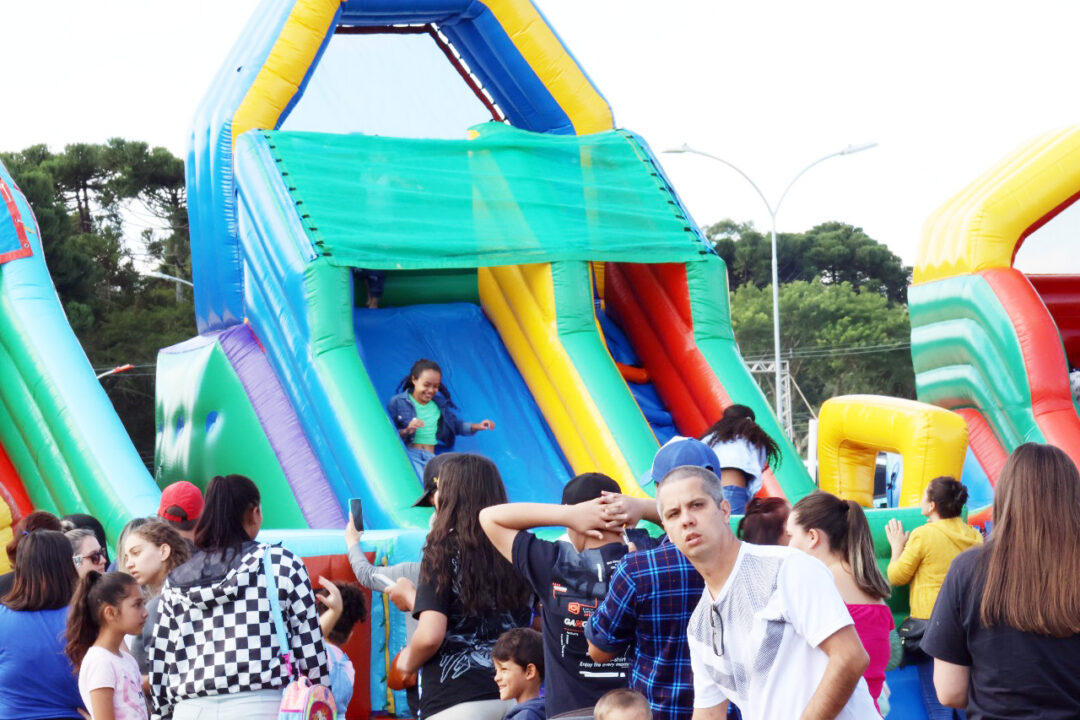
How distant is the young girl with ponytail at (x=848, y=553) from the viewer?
383 cm

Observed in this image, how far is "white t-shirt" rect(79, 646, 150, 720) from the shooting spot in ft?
12.2

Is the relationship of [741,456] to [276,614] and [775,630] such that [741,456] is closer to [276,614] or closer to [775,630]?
[276,614]

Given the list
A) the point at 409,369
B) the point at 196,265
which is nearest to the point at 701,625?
the point at 409,369

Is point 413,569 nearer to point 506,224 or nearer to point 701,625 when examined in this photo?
point 701,625

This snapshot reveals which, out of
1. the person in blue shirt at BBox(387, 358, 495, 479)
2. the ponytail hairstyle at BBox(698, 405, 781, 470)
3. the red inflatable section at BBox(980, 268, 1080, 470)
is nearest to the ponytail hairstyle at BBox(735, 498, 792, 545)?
→ the ponytail hairstyle at BBox(698, 405, 781, 470)

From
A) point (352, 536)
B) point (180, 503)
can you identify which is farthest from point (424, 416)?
point (352, 536)

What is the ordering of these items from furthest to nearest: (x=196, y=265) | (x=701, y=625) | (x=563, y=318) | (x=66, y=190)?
(x=66, y=190) → (x=196, y=265) → (x=563, y=318) → (x=701, y=625)

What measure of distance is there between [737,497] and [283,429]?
130 inches

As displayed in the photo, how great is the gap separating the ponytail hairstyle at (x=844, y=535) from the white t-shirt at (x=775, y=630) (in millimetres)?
1047

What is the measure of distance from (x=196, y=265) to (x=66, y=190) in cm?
2473

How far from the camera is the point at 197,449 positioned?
358 inches

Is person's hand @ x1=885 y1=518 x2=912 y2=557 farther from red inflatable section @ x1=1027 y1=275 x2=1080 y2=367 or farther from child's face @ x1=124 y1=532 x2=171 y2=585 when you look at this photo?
red inflatable section @ x1=1027 y1=275 x2=1080 y2=367

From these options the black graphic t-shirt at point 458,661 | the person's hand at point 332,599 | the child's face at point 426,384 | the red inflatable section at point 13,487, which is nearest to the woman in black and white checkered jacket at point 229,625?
the black graphic t-shirt at point 458,661

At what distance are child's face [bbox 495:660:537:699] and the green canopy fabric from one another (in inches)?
178
